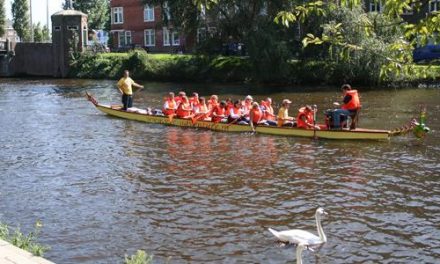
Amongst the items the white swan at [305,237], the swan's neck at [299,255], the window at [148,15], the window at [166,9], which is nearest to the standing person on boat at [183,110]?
the white swan at [305,237]

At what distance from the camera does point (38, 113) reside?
105 ft

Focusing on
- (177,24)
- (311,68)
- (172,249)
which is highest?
(177,24)

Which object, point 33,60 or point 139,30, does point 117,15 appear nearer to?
point 139,30

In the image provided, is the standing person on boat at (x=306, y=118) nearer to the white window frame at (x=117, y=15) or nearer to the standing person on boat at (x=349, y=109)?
the standing person on boat at (x=349, y=109)

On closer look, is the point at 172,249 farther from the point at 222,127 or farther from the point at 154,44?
the point at 154,44

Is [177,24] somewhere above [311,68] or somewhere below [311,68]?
above

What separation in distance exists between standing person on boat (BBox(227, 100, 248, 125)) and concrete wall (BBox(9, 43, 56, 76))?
145ft

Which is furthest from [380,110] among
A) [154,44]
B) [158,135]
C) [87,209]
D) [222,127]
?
[154,44]

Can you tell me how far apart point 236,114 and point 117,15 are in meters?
54.0

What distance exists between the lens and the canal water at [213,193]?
35.0ft

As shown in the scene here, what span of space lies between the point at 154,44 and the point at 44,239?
61.5 m

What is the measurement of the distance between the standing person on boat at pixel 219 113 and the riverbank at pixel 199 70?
48.3 ft

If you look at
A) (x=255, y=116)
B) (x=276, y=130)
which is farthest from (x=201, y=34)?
(x=276, y=130)

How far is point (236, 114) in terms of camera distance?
24203 millimetres
